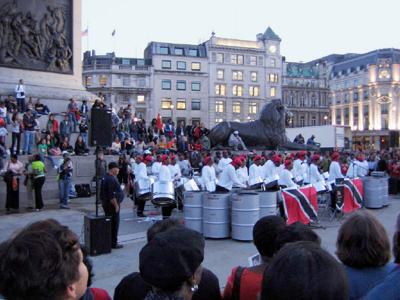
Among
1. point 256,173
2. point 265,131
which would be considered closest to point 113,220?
point 256,173

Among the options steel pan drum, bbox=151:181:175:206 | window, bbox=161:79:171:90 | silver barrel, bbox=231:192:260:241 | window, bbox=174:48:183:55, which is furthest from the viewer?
window, bbox=174:48:183:55

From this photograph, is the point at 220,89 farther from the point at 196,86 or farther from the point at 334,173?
the point at 334,173

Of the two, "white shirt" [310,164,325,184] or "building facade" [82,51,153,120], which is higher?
"building facade" [82,51,153,120]

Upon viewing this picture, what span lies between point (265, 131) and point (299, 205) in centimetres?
1834

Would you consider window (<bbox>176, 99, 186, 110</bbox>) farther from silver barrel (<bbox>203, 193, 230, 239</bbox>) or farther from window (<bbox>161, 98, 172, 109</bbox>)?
silver barrel (<bbox>203, 193, 230, 239</bbox>)

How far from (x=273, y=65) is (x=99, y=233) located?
88.3m

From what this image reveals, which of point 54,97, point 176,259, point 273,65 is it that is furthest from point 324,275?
point 273,65

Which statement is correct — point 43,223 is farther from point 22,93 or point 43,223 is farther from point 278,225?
point 22,93

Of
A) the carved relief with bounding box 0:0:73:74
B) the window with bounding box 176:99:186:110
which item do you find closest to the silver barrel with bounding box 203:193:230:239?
the carved relief with bounding box 0:0:73:74

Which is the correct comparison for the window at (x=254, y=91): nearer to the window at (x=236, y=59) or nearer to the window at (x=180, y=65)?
the window at (x=236, y=59)

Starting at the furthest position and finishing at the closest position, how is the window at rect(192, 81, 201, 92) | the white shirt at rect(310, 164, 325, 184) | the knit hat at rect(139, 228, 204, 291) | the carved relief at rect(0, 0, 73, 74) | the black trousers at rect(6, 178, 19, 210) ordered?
the window at rect(192, 81, 201, 92) < the carved relief at rect(0, 0, 73, 74) < the black trousers at rect(6, 178, 19, 210) < the white shirt at rect(310, 164, 325, 184) < the knit hat at rect(139, 228, 204, 291)

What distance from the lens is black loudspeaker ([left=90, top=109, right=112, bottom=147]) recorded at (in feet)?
38.6

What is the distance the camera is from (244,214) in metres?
11.2

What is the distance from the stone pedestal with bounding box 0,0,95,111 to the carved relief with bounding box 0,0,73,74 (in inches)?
5.1
